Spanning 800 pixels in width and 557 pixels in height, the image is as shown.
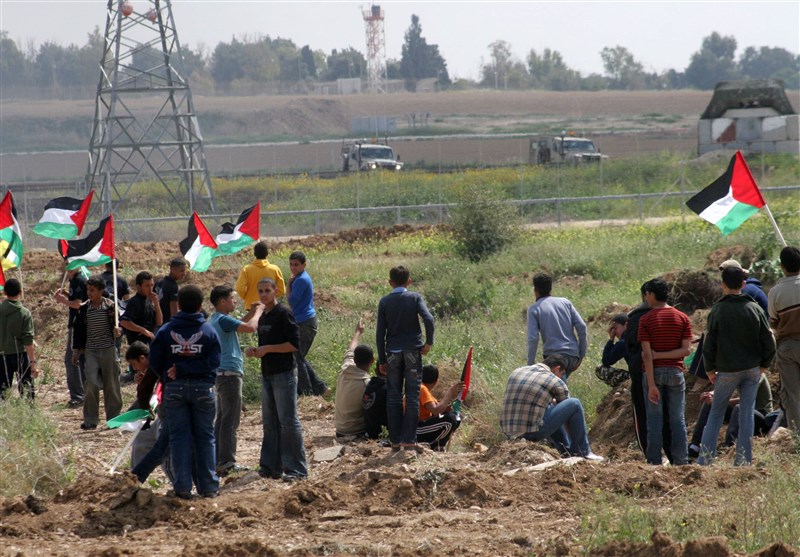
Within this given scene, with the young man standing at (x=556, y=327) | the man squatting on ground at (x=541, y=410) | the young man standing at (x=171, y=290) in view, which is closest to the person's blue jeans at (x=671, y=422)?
the man squatting on ground at (x=541, y=410)

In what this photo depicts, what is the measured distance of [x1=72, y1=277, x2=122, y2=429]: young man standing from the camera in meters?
12.2

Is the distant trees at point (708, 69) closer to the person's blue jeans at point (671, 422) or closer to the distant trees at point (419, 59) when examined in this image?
the distant trees at point (419, 59)

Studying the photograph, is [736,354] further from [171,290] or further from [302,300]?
[171,290]

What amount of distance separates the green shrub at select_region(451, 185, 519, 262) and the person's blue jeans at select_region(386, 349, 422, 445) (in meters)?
14.5

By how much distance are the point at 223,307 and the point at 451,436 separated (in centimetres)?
295

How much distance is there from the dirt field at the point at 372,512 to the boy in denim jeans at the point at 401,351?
674 mm

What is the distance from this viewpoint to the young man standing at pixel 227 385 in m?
9.77

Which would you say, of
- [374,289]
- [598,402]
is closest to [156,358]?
[598,402]

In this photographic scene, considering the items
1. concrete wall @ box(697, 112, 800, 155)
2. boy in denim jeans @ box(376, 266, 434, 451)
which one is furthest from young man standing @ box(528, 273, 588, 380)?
concrete wall @ box(697, 112, 800, 155)

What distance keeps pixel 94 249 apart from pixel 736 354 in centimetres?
767

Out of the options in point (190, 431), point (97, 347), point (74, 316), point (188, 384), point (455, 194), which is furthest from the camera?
point (455, 194)

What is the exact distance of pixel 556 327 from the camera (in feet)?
35.0

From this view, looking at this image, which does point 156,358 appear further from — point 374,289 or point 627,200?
point 627,200

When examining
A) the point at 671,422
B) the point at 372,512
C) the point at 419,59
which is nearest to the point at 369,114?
the point at 419,59
